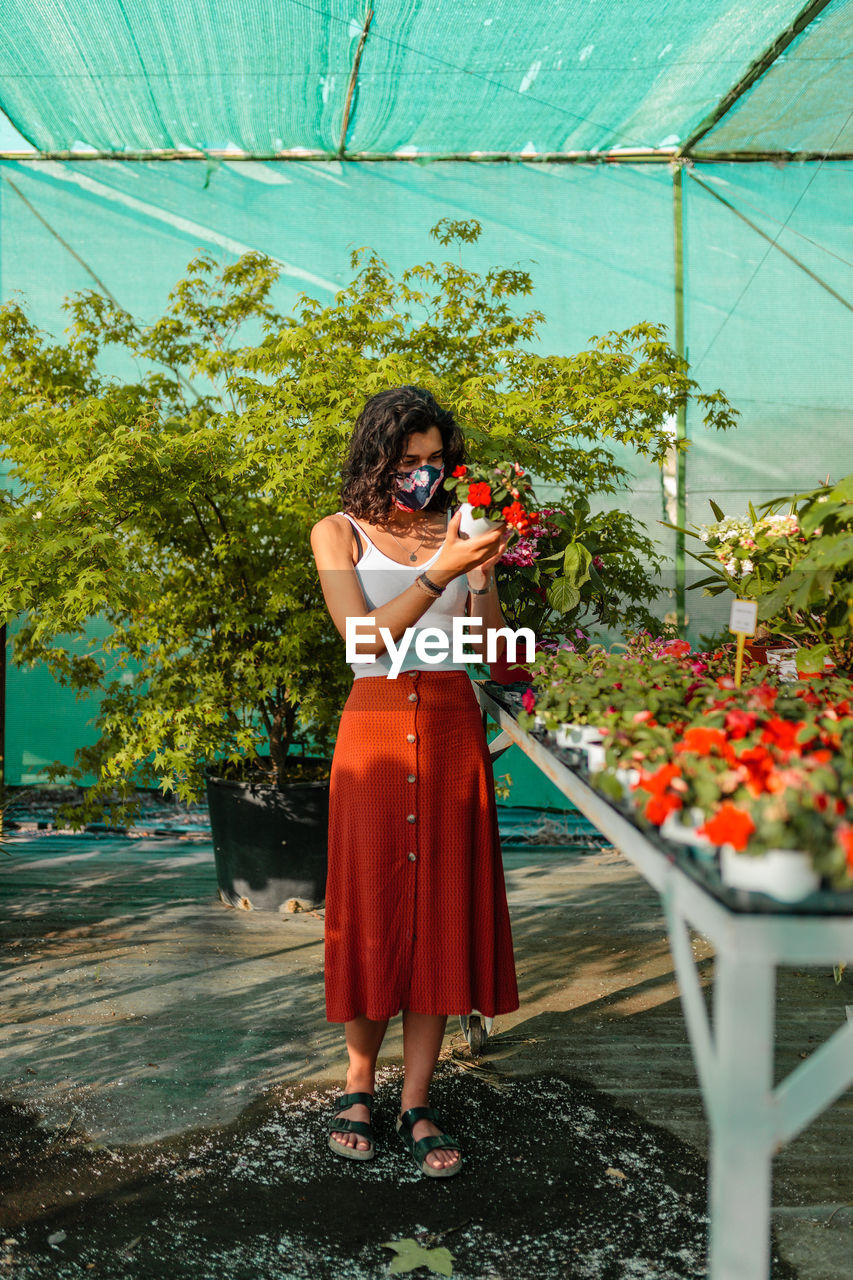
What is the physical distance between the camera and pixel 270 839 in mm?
3621

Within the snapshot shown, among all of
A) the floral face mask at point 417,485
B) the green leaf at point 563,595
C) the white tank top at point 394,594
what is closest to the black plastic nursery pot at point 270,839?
the green leaf at point 563,595

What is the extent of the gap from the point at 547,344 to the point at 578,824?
225 cm

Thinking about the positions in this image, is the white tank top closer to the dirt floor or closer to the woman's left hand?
the woman's left hand

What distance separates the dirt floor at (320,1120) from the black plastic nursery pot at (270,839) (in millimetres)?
132

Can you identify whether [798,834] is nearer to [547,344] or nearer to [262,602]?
[262,602]

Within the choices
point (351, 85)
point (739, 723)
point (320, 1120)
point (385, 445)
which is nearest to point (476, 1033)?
point (320, 1120)

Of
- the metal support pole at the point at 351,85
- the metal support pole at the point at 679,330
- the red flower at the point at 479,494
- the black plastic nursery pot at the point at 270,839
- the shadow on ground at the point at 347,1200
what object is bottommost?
the shadow on ground at the point at 347,1200

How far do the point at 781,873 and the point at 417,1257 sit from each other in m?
1.10

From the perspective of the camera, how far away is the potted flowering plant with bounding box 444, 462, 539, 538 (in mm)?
1826

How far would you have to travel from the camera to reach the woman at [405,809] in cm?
197

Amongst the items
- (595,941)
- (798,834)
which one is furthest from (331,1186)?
(595,941)

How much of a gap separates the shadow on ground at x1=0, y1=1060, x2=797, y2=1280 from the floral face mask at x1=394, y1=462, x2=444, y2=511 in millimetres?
1290

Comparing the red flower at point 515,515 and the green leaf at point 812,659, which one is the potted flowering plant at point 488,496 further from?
the green leaf at point 812,659

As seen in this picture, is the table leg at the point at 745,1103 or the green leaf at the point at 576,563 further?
the green leaf at the point at 576,563
